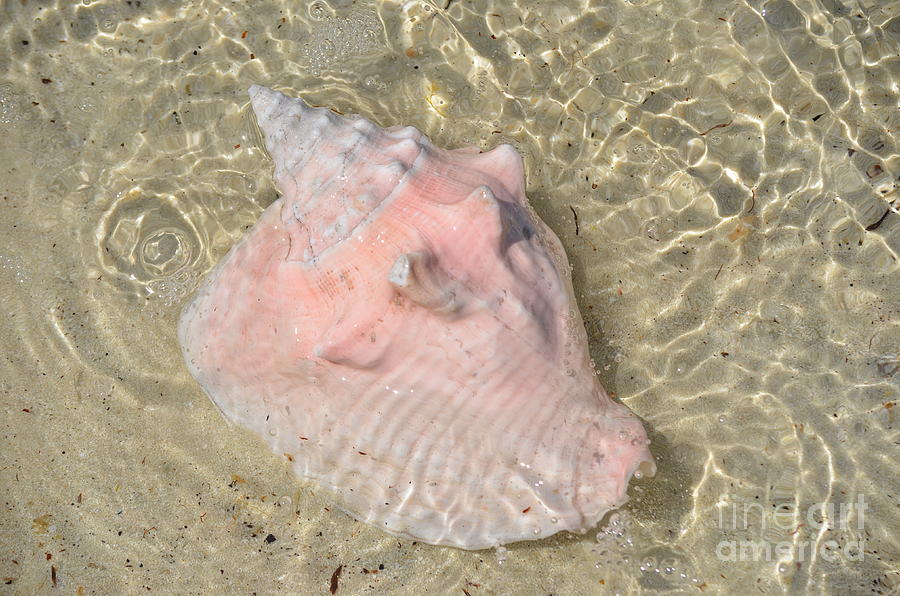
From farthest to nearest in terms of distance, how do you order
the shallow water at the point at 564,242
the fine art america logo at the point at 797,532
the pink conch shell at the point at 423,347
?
the shallow water at the point at 564,242
the fine art america logo at the point at 797,532
the pink conch shell at the point at 423,347

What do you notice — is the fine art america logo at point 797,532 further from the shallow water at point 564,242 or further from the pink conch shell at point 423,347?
the pink conch shell at point 423,347

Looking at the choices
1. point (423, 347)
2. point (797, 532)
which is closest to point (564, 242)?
point (423, 347)

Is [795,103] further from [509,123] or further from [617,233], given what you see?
[509,123]

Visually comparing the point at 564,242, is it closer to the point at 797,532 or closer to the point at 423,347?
the point at 423,347

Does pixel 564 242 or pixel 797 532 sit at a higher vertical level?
pixel 564 242

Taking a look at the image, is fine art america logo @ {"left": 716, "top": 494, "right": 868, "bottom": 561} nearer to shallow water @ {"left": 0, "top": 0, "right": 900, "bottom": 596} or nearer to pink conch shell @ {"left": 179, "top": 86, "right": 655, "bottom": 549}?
shallow water @ {"left": 0, "top": 0, "right": 900, "bottom": 596}

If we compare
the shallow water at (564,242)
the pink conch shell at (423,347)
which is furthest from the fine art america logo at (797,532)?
the pink conch shell at (423,347)

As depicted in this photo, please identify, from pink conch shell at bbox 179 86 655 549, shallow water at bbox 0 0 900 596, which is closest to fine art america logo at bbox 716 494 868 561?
shallow water at bbox 0 0 900 596
